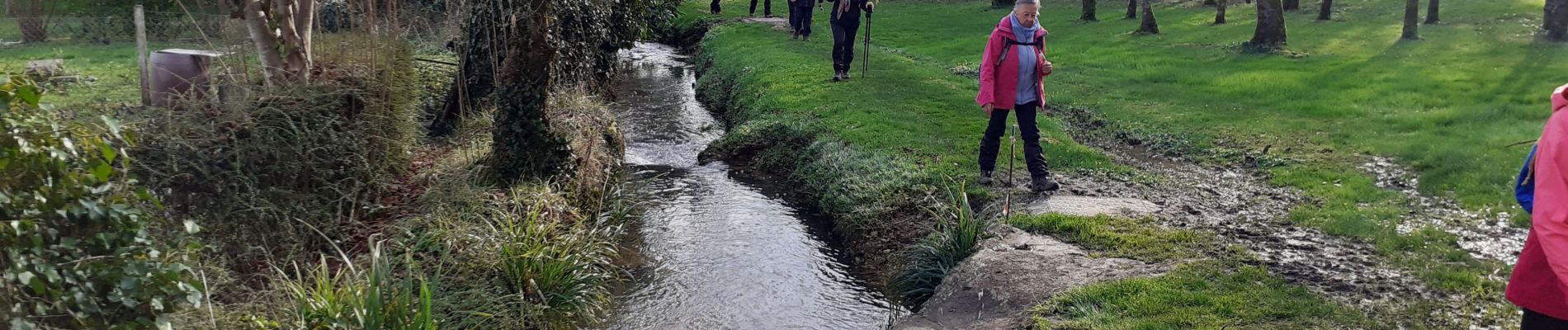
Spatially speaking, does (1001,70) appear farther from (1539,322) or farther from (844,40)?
(844,40)

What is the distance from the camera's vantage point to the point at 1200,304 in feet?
17.8

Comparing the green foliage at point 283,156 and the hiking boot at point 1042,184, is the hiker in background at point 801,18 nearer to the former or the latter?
the hiking boot at point 1042,184

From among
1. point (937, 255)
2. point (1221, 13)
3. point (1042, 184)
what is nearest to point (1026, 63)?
point (1042, 184)

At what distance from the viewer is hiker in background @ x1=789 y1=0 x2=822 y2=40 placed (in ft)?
68.2

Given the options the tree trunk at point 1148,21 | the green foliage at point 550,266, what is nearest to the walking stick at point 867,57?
the tree trunk at point 1148,21

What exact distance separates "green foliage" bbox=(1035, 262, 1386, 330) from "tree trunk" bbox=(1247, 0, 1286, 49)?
40.7 feet

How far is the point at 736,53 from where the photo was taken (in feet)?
60.6

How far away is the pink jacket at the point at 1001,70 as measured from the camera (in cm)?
773

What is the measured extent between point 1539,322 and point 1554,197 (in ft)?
1.84

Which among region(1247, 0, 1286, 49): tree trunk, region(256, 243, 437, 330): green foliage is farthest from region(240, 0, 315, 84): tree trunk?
region(1247, 0, 1286, 49): tree trunk

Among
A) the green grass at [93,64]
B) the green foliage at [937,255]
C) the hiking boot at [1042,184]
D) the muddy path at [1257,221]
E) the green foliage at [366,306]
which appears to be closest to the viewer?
the green foliage at [366,306]

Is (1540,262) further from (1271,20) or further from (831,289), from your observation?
(1271,20)

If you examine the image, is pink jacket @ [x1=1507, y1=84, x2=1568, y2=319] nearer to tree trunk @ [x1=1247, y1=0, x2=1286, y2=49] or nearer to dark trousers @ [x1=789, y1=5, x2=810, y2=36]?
tree trunk @ [x1=1247, y1=0, x2=1286, y2=49]

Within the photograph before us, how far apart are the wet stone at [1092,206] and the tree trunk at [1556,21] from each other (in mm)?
12706
